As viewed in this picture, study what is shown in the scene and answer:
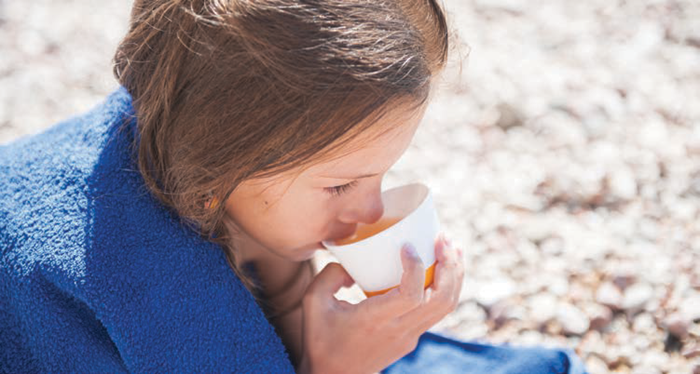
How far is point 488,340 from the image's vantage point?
2377 millimetres

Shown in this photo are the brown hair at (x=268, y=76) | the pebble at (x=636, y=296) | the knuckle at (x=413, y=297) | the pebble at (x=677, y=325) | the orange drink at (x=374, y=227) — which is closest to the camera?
the brown hair at (x=268, y=76)

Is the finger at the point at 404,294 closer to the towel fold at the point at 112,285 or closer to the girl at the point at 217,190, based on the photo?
the girl at the point at 217,190

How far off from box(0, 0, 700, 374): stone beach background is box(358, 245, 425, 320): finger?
509mm

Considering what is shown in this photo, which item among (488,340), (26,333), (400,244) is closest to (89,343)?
(26,333)

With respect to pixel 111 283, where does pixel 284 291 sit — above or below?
below

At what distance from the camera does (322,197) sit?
161 centimetres

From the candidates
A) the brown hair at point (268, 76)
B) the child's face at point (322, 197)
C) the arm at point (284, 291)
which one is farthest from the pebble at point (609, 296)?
the brown hair at point (268, 76)

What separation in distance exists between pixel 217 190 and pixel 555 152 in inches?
75.1

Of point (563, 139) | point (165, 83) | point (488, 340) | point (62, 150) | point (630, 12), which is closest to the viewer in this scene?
point (165, 83)

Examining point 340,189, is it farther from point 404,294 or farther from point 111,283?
point 111,283

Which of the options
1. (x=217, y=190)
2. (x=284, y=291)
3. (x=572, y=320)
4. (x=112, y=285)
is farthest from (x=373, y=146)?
(x=572, y=320)

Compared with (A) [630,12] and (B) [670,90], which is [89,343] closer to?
(B) [670,90]

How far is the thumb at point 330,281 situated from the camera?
5.94 ft

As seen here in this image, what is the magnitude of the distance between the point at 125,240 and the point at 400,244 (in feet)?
2.00
